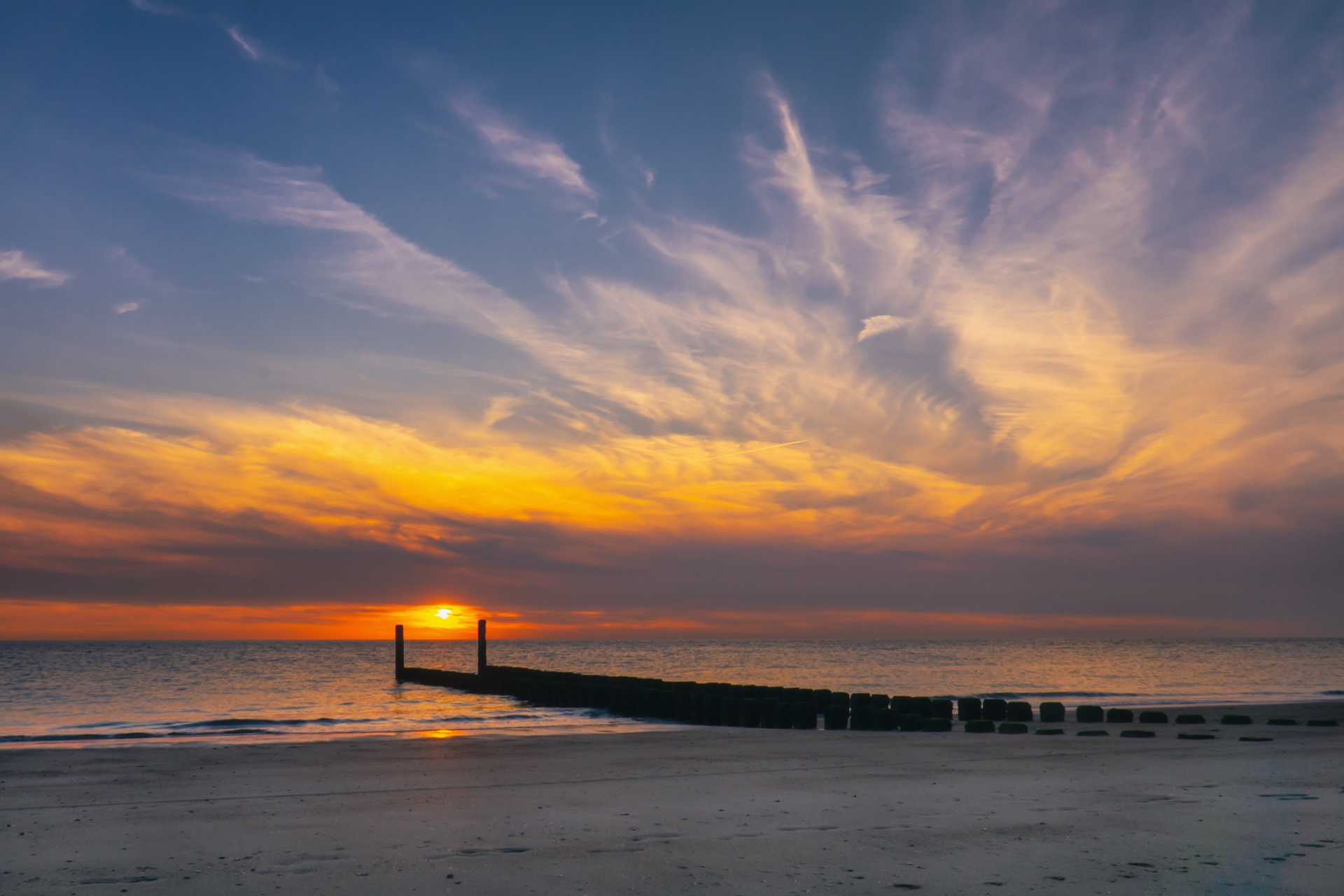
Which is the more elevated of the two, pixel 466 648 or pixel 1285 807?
pixel 1285 807

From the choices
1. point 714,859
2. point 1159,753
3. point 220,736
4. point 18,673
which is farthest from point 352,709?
point 18,673

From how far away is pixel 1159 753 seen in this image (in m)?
15.5

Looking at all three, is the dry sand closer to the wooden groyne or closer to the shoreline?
the shoreline

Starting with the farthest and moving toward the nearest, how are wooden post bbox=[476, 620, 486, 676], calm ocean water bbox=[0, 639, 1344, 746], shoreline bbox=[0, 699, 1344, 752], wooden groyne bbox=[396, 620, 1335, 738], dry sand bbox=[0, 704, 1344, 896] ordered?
wooden post bbox=[476, 620, 486, 676]
calm ocean water bbox=[0, 639, 1344, 746]
wooden groyne bbox=[396, 620, 1335, 738]
shoreline bbox=[0, 699, 1344, 752]
dry sand bbox=[0, 704, 1344, 896]

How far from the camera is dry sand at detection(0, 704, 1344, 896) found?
7.41 metres

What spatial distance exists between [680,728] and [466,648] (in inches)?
6134

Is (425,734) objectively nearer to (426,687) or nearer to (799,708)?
(799,708)

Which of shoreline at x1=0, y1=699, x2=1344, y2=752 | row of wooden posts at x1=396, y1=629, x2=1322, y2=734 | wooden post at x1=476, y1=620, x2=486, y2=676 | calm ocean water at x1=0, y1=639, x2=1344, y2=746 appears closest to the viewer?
shoreline at x1=0, y1=699, x2=1344, y2=752

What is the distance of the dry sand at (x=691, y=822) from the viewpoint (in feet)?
24.3

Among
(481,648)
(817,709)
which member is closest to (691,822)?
(817,709)

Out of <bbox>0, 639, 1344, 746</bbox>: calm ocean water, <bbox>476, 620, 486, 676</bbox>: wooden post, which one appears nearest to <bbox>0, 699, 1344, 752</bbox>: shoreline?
<bbox>0, 639, 1344, 746</bbox>: calm ocean water

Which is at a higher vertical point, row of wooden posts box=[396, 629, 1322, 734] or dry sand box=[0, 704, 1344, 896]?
dry sand box=[0, 704, 1344, 896]

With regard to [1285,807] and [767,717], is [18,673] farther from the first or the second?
[1285,807]

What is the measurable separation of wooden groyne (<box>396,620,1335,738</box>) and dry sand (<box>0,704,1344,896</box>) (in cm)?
505
